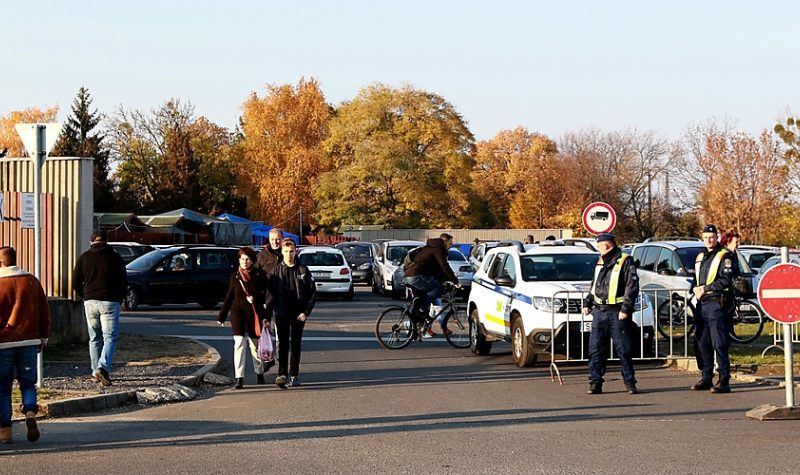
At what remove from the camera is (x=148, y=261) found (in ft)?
91.4

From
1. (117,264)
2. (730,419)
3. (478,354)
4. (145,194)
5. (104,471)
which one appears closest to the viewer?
(104,471)

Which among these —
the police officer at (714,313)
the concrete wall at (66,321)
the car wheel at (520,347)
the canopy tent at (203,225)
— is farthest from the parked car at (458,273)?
the canopy tent at (203,225)

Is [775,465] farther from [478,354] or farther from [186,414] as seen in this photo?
[478,354]

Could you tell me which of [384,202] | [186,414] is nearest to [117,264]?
[186,414]

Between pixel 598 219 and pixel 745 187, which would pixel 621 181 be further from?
pixel 598 219

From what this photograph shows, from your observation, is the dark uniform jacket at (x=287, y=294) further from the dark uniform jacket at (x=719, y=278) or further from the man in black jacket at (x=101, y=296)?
the dark uniform jacket at (x=719, y=278)

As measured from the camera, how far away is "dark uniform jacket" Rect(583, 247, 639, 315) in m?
12.8

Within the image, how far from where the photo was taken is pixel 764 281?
1105cm

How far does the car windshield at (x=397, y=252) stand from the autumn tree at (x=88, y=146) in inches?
1357

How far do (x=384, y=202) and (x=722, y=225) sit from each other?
27635 millimetres

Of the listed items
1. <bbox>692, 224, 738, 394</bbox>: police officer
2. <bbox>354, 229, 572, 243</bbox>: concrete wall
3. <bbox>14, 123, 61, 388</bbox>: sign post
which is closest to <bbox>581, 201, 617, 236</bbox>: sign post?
<bbox>692, 224, 738, 394</bbox>: police officer

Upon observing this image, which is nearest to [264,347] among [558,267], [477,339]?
[477,339]

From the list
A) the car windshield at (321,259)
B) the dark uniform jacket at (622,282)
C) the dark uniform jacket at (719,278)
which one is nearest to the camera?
the dark uniform jacket at (622,282)

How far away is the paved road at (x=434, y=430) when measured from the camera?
8602 millimetres
